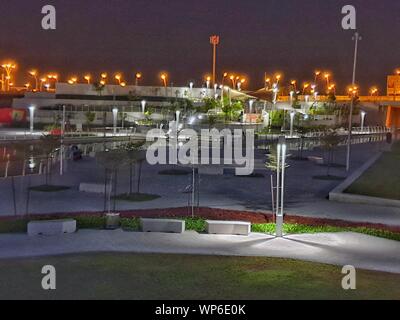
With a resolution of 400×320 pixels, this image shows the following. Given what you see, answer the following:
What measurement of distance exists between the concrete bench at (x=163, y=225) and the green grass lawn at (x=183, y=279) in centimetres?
269

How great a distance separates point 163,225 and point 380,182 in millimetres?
14718

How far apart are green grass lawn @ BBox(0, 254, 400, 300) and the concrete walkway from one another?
1.93ft

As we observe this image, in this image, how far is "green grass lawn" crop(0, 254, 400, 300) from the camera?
36.6ft

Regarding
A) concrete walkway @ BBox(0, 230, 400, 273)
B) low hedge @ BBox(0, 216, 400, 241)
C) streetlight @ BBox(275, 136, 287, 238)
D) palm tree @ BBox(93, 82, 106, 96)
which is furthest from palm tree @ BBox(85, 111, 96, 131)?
concrete walkway @ BBox(0, 230, 400, 273)

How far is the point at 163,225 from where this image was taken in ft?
55.6

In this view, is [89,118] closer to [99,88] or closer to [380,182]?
[99,88]

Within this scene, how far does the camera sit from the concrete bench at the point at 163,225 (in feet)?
55.5

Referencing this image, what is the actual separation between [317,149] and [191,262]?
37039 millimetres

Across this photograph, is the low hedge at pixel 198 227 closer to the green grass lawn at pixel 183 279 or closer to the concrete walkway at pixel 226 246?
the concrete walkway at pixel 226 246

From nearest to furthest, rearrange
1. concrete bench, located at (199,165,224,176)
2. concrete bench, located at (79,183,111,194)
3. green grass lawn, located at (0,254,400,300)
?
green grass lawn, located at (0,254,400,300) < concrete bench, located at (79,183,111,194) < concrete bench, located at (199,165,224,176)

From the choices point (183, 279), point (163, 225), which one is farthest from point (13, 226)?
point (183, 279)

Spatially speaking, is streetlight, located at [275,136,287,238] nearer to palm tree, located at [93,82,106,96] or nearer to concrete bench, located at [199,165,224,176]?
concrete bench, located at [199,165,224,176]
